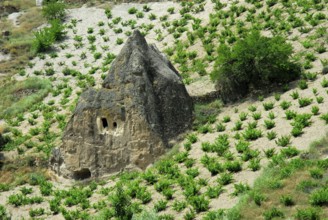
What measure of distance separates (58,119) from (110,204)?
1193cm

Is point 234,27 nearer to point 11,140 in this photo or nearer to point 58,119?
point 58,119

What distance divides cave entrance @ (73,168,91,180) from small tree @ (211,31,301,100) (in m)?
7.55

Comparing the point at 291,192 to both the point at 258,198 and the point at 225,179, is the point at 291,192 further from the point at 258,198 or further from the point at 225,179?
the point at 225,179

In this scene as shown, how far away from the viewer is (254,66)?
2350cm

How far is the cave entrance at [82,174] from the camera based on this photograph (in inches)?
875

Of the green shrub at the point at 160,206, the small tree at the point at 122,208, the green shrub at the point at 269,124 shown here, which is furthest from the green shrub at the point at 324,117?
the small tree at the point at 122,208

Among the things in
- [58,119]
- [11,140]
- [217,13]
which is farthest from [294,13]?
[11,140]

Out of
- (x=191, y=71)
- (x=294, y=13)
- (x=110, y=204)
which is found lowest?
(x=110, y=204)

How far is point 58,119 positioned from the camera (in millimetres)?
28938

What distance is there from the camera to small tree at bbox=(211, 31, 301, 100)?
76.1 feet

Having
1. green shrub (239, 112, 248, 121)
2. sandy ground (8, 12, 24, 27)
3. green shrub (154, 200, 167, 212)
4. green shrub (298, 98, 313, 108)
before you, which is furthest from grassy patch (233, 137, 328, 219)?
sandy ground (8, 12, 24, 27)

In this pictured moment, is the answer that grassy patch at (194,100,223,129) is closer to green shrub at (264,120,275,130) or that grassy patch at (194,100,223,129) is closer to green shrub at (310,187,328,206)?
green shrub at (264,120,275,130)

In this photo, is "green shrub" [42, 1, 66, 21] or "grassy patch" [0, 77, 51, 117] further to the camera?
"green shrub" [42, 1, 66, 21]

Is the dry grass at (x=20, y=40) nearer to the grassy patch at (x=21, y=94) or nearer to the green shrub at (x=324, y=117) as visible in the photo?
the grassy patch at (x=21, y=94)
